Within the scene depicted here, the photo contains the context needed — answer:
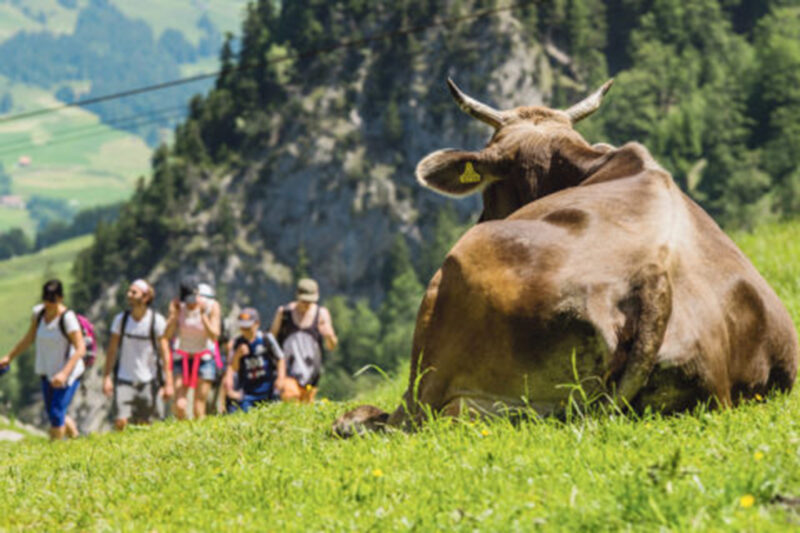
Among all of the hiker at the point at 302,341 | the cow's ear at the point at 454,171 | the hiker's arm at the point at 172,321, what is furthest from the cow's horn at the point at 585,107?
the hiker's arm at the point at 172,321

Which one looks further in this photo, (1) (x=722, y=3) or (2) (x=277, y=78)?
(2) (x=277, y=78)

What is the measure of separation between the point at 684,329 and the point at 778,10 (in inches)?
5524

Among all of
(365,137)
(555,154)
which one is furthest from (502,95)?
(555,154)

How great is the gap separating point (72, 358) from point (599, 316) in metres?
8.19

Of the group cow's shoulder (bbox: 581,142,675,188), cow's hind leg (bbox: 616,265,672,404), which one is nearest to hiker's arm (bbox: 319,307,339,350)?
cow's shoulder (bbox: 581,142,675,188)

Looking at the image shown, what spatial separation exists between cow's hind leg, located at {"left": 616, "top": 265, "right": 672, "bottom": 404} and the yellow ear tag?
260 centimetres

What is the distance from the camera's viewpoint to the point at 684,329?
5.44m

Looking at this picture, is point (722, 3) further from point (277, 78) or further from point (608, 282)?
point (608, 282)

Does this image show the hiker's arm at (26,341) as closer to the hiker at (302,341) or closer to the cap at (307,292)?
the hiker at (302,341)

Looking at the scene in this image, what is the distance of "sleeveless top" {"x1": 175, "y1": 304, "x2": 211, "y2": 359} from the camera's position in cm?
1286

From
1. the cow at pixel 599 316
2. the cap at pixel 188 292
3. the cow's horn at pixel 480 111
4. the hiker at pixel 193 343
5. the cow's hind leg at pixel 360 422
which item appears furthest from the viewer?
the hiker at pixel 193 343

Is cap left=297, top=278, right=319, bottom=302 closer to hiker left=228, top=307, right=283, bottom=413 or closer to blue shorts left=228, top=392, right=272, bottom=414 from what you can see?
hiker left=228, top=307, right=283, bottom=413

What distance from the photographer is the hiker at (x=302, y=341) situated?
12391mm

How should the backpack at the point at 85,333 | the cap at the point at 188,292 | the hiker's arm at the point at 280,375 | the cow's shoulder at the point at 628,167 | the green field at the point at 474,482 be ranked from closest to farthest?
1. the green field at the point at 474,482
2. the cow's shoulder at the point at 628,167
3. the backpack at the point at 85,333
4. the hiker's arm at the point at 280,375
5. the cap at the point at 188,292
